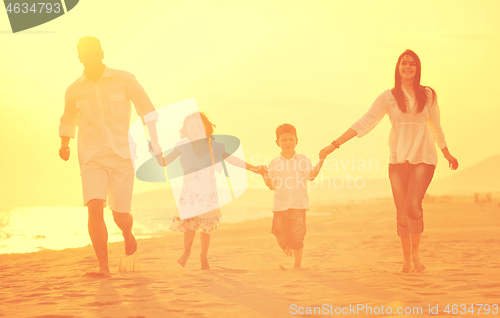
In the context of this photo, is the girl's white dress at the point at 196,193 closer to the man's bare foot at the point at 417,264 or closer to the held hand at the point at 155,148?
the held hand at the point at 155,148

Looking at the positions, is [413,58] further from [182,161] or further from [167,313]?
[167,313]

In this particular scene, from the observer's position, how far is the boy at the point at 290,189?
20.3 feet

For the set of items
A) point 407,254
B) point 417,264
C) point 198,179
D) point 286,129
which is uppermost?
point 286,129

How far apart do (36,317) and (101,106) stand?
2.61m

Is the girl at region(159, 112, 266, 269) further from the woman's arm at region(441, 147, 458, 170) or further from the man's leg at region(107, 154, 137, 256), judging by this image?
the woman's arm at region(441, 147, 458, 170)

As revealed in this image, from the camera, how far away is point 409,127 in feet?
18.5

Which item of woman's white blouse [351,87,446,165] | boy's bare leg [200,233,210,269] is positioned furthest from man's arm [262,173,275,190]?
woman's white blouse [351,87,446,165]

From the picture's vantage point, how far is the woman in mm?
Answer: 5582

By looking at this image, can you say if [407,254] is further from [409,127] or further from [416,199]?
[409,127]

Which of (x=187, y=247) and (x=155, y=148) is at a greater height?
(x=155, y=148)

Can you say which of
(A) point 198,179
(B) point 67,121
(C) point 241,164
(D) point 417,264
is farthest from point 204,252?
(D) point 417,264

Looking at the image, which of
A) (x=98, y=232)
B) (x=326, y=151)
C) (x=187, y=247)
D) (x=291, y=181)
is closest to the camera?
(x=98, y=232)

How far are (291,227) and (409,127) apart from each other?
1.83 m

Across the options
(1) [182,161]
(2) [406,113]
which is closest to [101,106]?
(1) [182,161]
